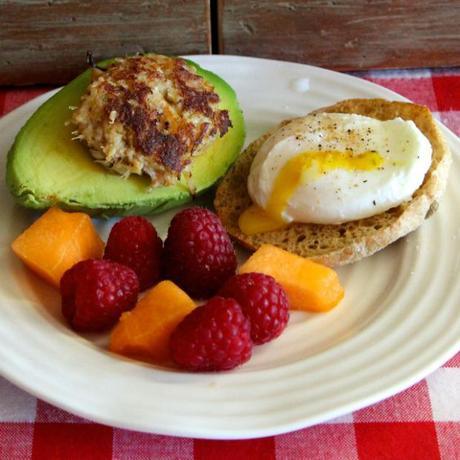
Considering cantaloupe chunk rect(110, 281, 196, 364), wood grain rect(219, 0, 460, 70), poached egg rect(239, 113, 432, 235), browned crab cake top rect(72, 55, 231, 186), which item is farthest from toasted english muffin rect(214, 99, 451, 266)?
wood grain rect(219, 0, 460, 70)

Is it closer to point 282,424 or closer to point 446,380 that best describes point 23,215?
point 282,424

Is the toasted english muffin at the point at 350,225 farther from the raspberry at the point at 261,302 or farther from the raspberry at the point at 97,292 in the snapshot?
the raspberry at the point at 97,292

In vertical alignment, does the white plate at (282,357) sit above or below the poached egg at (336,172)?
below

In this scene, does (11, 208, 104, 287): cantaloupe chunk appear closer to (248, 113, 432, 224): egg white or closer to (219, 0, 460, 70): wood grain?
(248, 113, 432, 224): egg white

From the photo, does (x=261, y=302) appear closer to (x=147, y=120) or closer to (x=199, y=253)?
(x=199, y=253)

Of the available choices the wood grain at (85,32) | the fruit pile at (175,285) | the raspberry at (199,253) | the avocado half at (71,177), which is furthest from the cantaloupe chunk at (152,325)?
the wood grain at (85,32)
